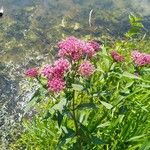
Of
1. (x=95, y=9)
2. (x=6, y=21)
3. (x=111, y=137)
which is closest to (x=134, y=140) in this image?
(x=111, y=137)

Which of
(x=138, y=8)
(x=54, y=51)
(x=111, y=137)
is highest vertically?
(x=111, y=137)

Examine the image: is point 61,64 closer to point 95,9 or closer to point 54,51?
point 54,51

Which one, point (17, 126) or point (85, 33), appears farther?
point (85, 33)

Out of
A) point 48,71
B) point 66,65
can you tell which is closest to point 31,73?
point 48,71

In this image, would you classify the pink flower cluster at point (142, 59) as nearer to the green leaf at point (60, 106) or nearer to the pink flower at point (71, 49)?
the pink flower at point (71, 49)

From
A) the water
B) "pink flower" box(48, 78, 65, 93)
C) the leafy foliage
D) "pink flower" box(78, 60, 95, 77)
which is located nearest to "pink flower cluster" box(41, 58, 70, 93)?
"pink flower" box(48, 78, 65, 93)

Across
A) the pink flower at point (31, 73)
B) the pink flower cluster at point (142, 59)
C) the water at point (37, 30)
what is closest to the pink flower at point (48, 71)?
the pink flower at point (31, 73)

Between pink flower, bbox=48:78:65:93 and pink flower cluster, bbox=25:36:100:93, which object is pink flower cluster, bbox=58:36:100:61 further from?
pink flower, bbox=48:78:65:93
